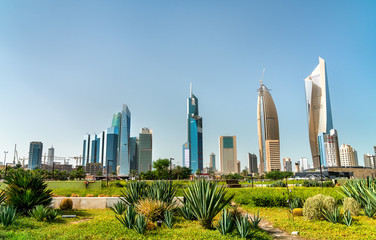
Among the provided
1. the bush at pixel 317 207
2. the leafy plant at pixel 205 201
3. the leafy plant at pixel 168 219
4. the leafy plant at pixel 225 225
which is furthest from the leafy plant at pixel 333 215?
the leafy plant at pixel 168 219

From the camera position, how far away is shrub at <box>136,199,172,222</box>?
1095 centimetres

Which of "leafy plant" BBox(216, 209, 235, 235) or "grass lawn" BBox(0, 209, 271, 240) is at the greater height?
"leafy plant" BBox(216, 209, 235, 235)

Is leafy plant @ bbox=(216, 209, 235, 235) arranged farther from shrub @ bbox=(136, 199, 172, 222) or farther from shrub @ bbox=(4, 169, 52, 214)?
shrub @ bbox=(4, 169, 52, 214)

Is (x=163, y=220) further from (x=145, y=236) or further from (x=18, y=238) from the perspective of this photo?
(x=18, y=238)

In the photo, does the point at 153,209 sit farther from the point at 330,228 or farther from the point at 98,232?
the point at 330,228

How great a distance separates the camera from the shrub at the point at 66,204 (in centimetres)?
1538

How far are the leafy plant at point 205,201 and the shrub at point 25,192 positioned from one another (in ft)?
24.2

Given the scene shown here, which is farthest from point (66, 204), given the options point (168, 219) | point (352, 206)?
point (352, 206)

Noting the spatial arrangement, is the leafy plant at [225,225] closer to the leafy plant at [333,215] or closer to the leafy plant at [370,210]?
the leafy plant at [333,215]

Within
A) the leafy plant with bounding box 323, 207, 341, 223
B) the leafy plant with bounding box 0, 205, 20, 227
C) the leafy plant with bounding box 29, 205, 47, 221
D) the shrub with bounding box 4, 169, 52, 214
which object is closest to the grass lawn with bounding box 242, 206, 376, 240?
the leafy plant with bounding box 323, 207, 341, 223

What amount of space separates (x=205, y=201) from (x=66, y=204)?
9670mm

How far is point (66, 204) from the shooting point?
15.5m

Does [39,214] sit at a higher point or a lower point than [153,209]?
lower

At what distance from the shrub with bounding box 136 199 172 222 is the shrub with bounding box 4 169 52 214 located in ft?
16.6
